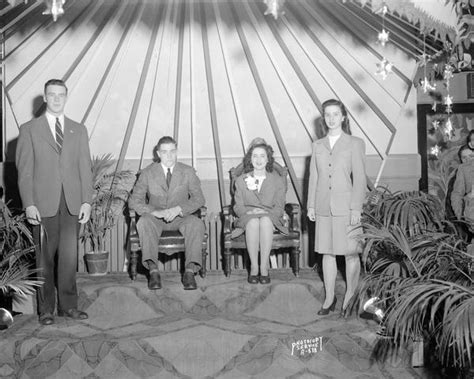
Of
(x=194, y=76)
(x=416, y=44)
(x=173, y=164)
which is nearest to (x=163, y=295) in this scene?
(x=173, y=164)

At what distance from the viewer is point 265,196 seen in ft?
14.1

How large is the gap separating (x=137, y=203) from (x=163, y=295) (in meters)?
0.81

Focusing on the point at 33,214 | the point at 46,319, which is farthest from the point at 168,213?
the point at 46,319

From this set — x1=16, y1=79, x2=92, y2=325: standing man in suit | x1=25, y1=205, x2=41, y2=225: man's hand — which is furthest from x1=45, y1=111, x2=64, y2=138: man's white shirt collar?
x1=25, y1=205, x2=41, y2=225: man's hand

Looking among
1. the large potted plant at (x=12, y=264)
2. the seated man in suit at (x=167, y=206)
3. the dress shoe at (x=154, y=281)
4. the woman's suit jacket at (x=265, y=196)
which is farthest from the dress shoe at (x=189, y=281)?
the large potted plant at (x=12, y=264)

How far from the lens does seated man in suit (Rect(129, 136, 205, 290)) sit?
3959 millimetres

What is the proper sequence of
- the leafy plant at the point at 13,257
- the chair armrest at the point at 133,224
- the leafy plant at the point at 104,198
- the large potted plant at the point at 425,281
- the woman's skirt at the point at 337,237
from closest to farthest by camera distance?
the large potted plant at the point at 425,281
the leafy plant at the point at 13,257
the woman's skirt at the point at 337,237
the chair armrest at the point at 133,224
the leafy plant at the point at 104,198

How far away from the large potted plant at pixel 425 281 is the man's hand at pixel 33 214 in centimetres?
184

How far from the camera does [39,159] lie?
3.37 m

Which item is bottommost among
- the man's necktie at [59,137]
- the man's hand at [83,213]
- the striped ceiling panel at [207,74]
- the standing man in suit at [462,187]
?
the man's hand at [83,213]

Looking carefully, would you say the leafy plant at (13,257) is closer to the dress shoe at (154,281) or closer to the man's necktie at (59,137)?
the man's necktie at (59,137)

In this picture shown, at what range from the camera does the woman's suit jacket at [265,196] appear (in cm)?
423

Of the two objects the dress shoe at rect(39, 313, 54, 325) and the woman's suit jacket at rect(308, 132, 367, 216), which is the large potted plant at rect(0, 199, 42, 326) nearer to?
the dress shoe at rect(39, 313, 54, 325)

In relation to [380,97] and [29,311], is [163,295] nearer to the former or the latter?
[29,311]
